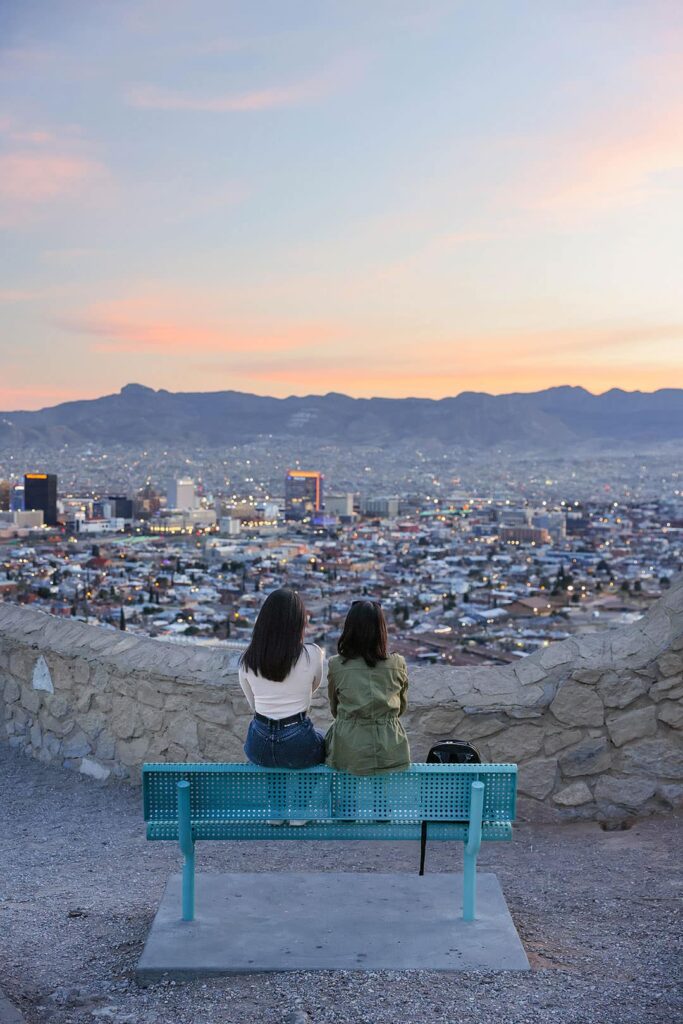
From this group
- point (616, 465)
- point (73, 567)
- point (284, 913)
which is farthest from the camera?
point (616, 465)

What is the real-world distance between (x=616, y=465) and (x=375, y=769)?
50.8m

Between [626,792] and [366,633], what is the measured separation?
2.29m

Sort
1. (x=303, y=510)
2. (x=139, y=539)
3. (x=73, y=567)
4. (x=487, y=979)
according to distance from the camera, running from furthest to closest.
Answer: (x=303, y=510)
(x=139, y=539)
(x=73, y=567)
(x=487, y=979)

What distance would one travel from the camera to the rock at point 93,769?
6.27m

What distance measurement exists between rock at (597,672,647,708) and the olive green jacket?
1866mm

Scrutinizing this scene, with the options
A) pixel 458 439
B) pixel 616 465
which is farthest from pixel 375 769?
pixel 458 439

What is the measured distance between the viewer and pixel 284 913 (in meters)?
3.83

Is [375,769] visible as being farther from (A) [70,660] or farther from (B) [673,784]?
(A) [70,660]

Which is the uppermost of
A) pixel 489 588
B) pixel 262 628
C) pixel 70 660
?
pixel 262 628

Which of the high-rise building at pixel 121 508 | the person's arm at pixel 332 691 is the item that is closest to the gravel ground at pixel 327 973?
the person's arm at pixel 332 691

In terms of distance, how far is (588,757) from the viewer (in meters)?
5.50

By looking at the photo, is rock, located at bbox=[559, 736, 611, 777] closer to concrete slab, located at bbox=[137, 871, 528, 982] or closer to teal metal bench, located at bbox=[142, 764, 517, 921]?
concrete slab, located at bbox=[137, 871, 528, 982]

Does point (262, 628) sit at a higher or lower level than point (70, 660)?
higher

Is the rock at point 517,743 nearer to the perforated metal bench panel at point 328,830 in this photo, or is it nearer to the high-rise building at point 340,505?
the perforated metal bench panel at point 328,830
